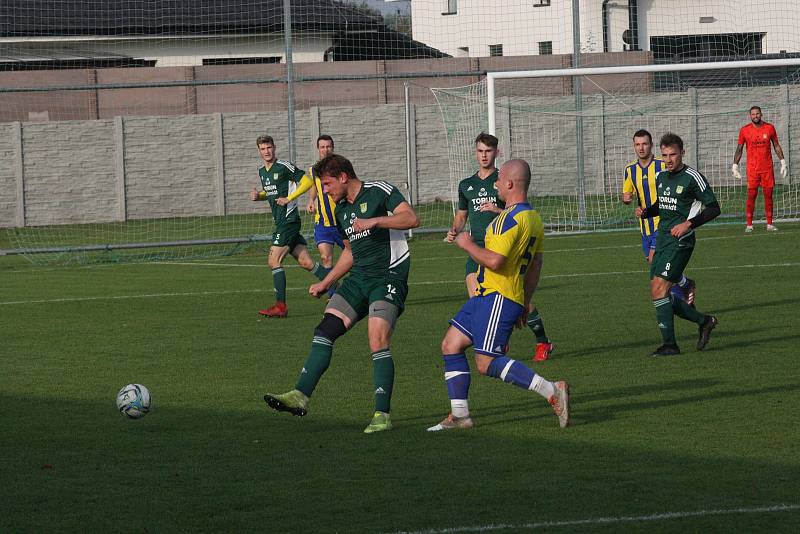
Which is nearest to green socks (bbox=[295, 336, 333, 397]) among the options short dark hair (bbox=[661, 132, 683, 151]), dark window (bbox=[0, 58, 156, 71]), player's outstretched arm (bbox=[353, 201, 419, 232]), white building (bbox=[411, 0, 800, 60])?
player's outstretched arm (bbox=[353, 201, 419, 232])

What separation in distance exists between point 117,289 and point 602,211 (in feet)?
39.0

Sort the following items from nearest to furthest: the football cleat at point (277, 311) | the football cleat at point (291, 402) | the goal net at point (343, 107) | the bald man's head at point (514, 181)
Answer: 1. the bald man's head at point (514, 181)
2. the football cleat at point (291, 402)
3. the football cleat at point (277, 311)
4. the goal net at point (343, 107)

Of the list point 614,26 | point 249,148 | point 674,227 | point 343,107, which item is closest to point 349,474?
point 674,227

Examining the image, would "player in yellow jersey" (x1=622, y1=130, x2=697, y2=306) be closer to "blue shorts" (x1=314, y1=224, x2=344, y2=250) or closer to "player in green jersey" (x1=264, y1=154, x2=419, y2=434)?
"blue shorts" (x1=314, y1=224, x2=344, y2=250)

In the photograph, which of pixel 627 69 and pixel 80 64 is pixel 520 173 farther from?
pixel 80 64

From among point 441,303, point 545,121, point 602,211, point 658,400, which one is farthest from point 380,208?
point 545,121

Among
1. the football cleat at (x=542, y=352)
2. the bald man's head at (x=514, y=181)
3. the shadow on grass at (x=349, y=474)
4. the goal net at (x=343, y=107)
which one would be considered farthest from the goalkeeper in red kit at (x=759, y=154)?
the bald man's head at (x=514, y=181)

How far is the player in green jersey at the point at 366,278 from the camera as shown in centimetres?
836

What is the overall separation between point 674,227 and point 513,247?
12.1 ft

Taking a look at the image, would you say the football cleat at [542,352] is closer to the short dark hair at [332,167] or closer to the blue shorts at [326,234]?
the short dark hair at [332,167]

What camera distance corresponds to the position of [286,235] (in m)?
15.4

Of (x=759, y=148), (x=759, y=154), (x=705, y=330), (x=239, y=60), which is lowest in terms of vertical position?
(x=705, y=330)

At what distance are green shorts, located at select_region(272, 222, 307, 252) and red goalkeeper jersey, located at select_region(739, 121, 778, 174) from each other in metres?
9.96

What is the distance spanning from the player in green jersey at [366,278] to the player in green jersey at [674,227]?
11.3 feet
